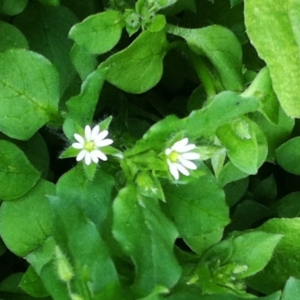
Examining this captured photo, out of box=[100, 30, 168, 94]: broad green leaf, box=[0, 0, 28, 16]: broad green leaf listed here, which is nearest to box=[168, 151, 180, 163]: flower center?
box=[100, 30, 168, 94]: broad green leaf

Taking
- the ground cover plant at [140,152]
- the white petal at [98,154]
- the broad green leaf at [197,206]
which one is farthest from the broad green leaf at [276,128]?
the white petal at [98,154]

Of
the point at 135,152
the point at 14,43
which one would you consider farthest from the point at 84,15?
the point at 135,152

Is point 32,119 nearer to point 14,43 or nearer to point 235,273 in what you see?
point 14,43

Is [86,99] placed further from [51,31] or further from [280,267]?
[280,267]

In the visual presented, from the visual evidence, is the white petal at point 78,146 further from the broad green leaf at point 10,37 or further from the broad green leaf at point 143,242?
the broad green leaf at point 10,37

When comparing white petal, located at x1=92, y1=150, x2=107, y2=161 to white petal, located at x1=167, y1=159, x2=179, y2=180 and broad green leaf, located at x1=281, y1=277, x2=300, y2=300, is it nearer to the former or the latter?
white petal, located at x1=167, y1=159, x2=179, y2=180

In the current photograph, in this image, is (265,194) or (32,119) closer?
(32,119)

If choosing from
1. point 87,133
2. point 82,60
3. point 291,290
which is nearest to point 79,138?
point 87,133
